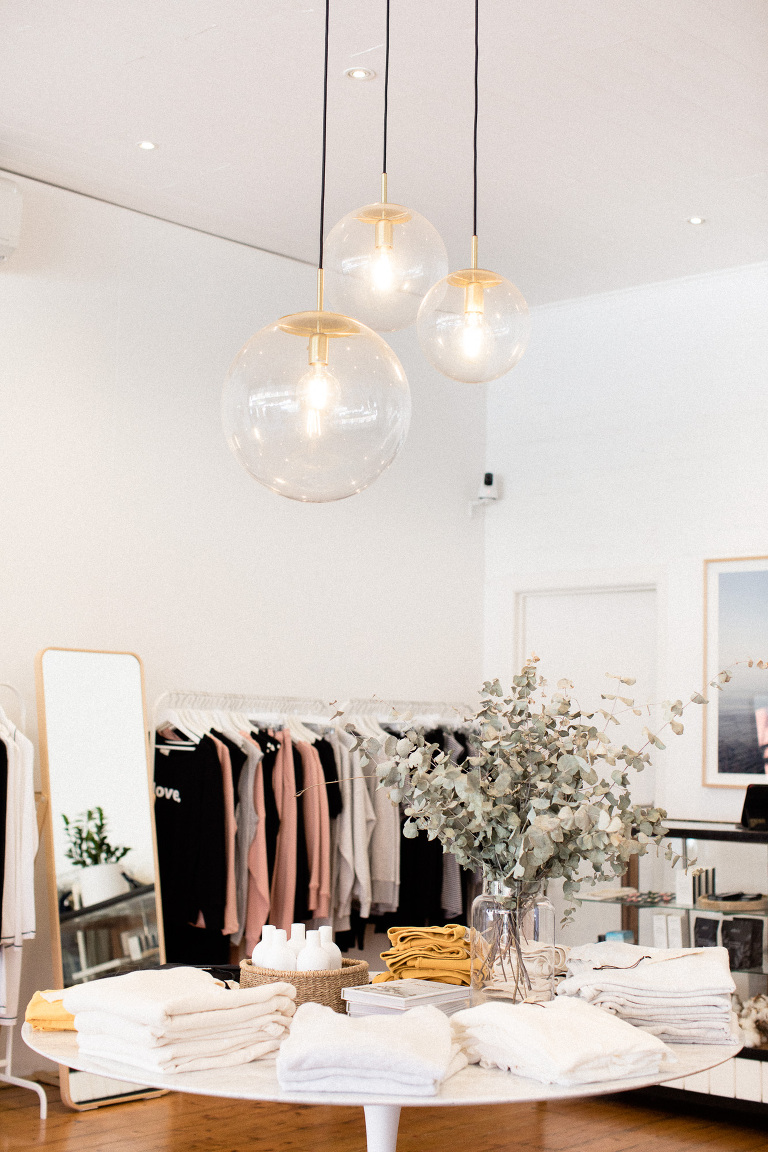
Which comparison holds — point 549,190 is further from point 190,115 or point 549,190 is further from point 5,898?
point 5,898

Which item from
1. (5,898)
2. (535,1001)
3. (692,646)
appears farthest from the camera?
(692,646)

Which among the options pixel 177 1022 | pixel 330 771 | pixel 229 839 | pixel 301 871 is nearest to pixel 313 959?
pixel 177 1022

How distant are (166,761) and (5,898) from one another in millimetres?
923

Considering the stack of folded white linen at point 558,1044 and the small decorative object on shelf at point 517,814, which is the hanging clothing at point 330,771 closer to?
the small decorative object on shelf at point 517,814

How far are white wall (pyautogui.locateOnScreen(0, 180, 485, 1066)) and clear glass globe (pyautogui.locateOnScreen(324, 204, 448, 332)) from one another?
101 inches

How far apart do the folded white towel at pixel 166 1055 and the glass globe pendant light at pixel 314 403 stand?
93 centimetres

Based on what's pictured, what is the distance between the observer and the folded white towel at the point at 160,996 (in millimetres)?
1938

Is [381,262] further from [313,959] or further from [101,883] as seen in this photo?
[101,883]

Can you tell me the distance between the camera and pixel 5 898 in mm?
4258

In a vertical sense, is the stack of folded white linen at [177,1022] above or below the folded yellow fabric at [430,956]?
above

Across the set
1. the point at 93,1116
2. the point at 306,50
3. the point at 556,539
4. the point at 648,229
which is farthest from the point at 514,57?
the point at 93,1116

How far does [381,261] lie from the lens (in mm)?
2703

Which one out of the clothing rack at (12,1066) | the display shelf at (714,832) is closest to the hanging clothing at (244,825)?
the clothing rack at (12,1066)

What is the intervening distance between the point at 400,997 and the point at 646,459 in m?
4.38
